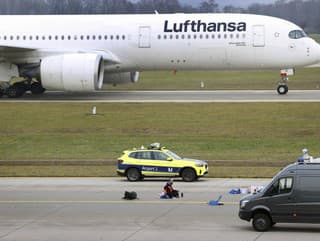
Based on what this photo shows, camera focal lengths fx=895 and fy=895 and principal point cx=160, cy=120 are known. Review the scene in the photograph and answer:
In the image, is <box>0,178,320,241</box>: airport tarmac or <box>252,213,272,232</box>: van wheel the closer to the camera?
<box>0,178,320,241</box>: airport tarmac

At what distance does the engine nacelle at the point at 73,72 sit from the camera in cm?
5272

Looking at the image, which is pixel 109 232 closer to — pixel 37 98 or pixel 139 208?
pixel 139 208

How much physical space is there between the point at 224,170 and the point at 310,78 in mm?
40116

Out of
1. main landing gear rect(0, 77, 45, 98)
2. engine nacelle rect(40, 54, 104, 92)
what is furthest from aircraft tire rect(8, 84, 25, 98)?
engine nacelle rect(40, 54, 104, 92)

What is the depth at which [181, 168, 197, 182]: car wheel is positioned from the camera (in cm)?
3092

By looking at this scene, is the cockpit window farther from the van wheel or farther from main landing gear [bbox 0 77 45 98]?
the van wheel

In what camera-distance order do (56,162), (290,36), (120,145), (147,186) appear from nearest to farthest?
(147,186) → (56,162) → (120,145) → (290,36)

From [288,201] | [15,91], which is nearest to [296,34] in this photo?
[15,91]

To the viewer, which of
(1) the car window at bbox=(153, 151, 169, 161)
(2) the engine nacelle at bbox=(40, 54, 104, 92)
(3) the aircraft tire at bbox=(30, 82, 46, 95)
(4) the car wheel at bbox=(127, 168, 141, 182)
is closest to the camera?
(4) the car wheel at bbox=(127, 168, 141, 182)

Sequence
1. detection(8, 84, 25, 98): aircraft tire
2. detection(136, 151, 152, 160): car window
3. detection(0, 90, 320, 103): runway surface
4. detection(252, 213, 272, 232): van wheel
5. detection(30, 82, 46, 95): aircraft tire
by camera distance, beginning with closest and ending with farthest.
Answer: detection(252, 213, 272, 232): van wheel < detection(136, 151, 152, 160): car window < detection(0, 90, 320, 103): runway surface < detection(8, 84, 25, 98): aircraft tire < detection(30, 82, 46, 95): aircraft tire

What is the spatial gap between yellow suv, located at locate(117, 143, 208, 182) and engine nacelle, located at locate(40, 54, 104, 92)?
21561 millimetres

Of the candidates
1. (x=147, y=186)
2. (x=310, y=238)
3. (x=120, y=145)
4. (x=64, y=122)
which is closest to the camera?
(x=310, y=238)

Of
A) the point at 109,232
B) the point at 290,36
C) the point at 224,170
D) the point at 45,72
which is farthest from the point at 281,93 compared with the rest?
the point at 109,232

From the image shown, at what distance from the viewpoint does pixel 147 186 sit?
30000 mm
